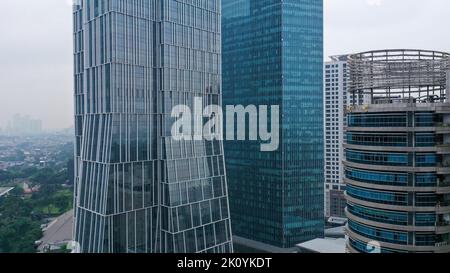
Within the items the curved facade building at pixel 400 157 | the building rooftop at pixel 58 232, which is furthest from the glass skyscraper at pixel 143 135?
the curved facade building at pixel 400 157

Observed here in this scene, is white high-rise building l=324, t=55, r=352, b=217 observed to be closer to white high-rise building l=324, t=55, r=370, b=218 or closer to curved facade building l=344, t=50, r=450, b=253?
white high-rise building l=324, t=55, r=370, b=218

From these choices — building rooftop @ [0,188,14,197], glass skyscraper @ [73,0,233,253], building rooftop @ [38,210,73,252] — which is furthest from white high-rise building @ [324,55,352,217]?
building rooftop @ [0,188,14,197]

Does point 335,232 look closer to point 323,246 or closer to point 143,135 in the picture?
point 323,246

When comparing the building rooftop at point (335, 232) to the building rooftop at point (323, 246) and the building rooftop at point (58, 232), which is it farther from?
the building rooftop at point (58, 232)

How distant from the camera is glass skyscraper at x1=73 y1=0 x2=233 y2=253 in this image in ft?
23.1

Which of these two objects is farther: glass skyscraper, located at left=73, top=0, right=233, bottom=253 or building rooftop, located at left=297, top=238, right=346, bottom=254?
building rooftop, located at left=297, top=238, right=346, bottom=254

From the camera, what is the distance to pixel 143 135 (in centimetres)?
750

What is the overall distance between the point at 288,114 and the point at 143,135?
13.8ft

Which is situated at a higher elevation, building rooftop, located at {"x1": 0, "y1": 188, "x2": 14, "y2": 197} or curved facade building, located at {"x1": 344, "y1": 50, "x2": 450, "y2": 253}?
curved facade building, located at {"x1": 344, "y1": 50, "x2": 450, "y2": 253}

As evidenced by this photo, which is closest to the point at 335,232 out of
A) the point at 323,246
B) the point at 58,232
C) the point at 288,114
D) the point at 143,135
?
the point at 323,246

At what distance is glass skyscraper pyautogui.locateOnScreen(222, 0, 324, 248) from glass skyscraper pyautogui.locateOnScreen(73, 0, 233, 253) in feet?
8.17

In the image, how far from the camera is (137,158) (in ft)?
24.1
